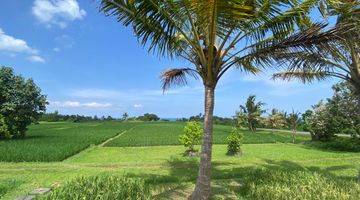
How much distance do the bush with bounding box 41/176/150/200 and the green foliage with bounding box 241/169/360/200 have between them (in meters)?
2.81

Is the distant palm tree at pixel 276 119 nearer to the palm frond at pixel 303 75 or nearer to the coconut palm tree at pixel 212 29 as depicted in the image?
the palm frond at pixel 303 75

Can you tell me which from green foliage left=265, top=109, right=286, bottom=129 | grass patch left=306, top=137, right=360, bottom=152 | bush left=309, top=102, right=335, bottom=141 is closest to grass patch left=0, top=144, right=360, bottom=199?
grass patch left=306, top=137, right=360, bottom=152

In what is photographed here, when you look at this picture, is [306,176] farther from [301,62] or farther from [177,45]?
[177,45]

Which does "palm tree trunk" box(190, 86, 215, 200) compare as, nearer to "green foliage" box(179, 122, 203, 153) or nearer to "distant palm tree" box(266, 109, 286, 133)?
"green foliage" box(179, 122, 203, 153)

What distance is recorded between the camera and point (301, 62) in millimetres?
12234

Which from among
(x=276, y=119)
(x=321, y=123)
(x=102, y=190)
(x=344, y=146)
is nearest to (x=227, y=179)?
(x=102, y=190)

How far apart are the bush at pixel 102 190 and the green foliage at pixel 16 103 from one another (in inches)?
1003

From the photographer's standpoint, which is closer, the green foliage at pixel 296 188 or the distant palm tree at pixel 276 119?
the green foliage at pixel 296 188

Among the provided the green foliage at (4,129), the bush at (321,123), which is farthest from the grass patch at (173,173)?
the green foliage at (4,129)

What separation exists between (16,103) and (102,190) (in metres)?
27.3

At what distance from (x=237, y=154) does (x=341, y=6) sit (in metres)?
13.5

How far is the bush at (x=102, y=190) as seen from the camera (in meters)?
8.19

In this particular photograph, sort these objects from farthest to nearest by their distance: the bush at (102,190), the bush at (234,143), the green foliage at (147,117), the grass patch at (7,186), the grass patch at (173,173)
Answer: the green foliage at (147,117)
the bush at (234,143)
the grass patch at (173,173)
the grass patch at (7,186)
the bush at (102,190)

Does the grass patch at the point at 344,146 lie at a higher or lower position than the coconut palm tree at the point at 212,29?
lower
